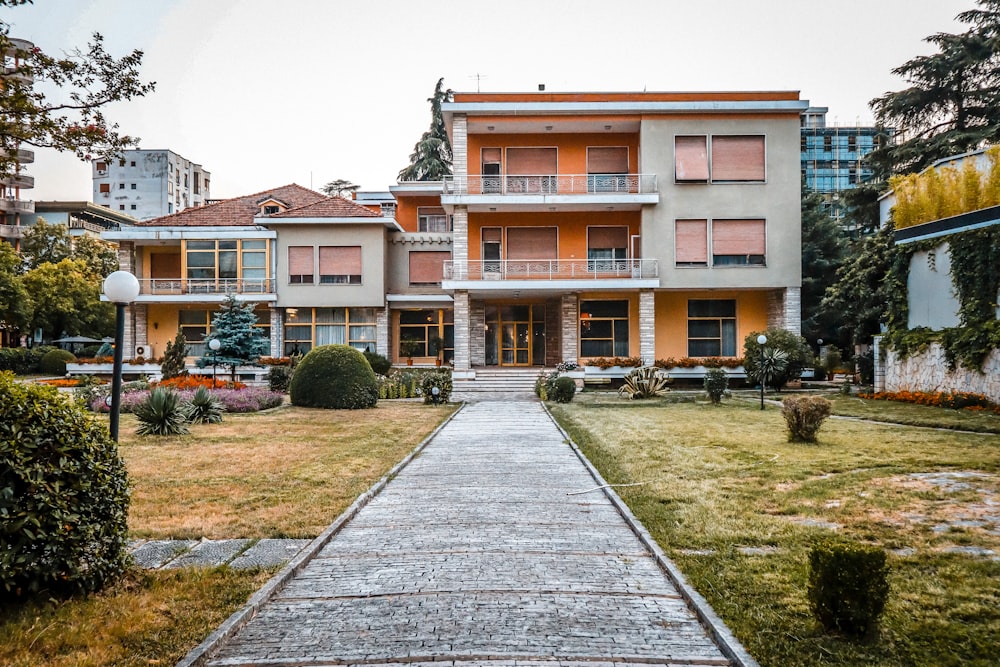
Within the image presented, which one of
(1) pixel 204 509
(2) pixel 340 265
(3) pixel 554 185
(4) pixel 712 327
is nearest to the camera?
(1) pixel 204 509

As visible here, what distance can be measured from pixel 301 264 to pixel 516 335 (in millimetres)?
10377

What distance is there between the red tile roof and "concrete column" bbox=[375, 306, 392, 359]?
4497mm

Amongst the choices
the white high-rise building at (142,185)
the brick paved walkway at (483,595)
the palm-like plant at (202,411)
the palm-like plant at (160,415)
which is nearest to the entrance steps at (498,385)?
the palm-like plant at (202,411)

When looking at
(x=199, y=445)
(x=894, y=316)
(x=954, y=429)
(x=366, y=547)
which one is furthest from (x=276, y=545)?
(x=894, y=316)

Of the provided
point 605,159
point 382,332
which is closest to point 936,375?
point 605,159

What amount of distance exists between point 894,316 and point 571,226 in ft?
41.6

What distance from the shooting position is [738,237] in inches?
1057

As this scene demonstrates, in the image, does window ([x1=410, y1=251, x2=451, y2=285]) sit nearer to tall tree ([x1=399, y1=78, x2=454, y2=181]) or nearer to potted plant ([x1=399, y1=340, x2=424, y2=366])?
potted plant ([x1=399, y1=340, x2=424, y2=366])

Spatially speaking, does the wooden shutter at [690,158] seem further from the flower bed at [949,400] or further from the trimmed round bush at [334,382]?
the trimmed round bush at [334,382]

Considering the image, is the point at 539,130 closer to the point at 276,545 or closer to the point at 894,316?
the point at 894,316

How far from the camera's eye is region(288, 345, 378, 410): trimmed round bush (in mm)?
18000

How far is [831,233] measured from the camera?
107ft

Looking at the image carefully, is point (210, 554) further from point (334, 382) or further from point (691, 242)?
point (691, 242)

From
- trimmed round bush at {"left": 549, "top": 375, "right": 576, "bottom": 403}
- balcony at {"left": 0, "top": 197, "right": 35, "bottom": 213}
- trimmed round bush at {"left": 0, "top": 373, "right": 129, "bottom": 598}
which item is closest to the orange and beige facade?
trimmed round bush at {"left": 549, "top": 375, "right": 576, "bottom": 403}
